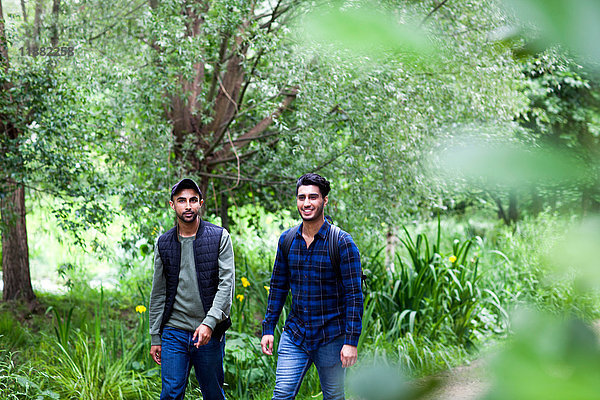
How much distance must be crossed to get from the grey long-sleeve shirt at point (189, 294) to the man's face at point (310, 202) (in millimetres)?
563

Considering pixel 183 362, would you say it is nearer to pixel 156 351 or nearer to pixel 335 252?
pixel 156 351

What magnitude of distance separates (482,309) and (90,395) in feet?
12.7

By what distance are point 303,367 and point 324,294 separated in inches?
16.7

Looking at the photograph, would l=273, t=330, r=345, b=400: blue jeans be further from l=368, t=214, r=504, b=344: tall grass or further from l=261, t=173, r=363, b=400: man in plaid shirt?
l=368, t=214, r=504, b=344: tall grass

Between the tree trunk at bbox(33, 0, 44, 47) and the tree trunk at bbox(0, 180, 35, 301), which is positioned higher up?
the tree trunk at bbox(33, 0, 44, 47)

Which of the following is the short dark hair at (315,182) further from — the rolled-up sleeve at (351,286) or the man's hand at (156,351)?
the man's hand at (156,351)

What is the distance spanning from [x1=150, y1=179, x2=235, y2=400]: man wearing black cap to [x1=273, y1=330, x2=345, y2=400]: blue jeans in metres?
0.45

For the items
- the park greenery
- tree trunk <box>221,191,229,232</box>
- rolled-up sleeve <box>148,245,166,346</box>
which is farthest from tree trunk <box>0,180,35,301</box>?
rolled-up sleeve <box>148,245,166,346</box>

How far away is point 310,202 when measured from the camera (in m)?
3.19

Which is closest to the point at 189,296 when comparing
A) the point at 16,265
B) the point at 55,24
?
the point at 55,24

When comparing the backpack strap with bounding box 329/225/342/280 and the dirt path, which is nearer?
the dirt path

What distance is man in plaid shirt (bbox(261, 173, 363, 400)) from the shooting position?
10.2 ft

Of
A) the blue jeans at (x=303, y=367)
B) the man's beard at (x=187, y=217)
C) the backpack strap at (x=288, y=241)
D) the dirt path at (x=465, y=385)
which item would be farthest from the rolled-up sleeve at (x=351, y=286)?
the dirt path at (x=465, y=385)

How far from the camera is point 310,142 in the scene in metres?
5.05
